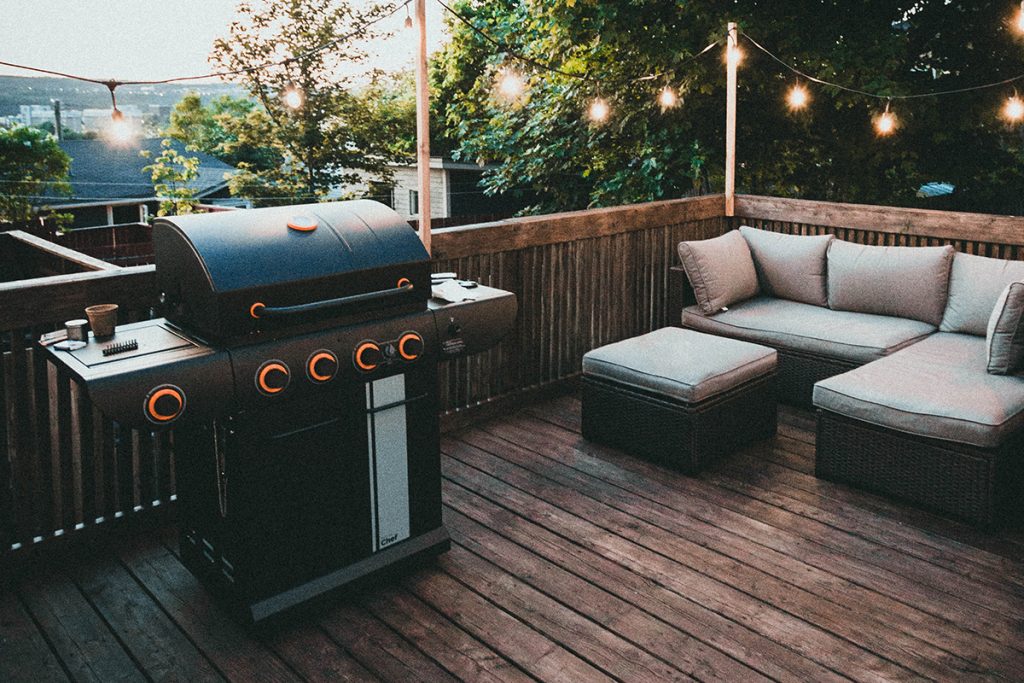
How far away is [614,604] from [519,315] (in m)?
→ 2.06

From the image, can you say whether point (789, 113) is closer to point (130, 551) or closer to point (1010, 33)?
point (1010, 33)

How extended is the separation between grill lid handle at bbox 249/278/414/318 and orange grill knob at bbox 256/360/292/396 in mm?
142

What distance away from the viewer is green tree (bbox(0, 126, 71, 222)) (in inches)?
875

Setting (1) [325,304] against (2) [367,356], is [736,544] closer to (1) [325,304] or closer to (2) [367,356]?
(2) [367,356]

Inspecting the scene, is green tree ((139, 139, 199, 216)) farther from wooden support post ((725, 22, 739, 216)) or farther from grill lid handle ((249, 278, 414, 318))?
grill lid handle ((249, 278, 414, 318))

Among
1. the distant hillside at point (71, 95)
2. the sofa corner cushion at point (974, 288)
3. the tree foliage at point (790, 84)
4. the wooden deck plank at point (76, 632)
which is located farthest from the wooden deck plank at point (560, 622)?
the distant hillside at point (71, 95)

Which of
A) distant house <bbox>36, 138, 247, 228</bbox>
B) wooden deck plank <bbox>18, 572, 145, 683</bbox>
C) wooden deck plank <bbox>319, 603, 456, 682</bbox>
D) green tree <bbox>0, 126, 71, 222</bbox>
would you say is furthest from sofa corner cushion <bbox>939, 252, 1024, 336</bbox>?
distant house <bbox>36, 138, 247, 228</bbox>

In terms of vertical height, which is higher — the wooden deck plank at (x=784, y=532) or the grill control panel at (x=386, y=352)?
the grill control panel at (x=386, y=352)

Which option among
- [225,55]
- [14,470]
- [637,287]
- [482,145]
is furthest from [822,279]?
[225,55]

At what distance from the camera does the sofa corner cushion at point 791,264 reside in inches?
200

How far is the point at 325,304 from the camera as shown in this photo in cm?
267

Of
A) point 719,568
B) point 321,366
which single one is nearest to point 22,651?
point 321,366

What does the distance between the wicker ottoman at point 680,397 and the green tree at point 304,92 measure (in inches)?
569

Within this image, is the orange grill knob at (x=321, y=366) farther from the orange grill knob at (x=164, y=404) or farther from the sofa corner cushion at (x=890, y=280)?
the sofa corner cushion at (x=890, y=280)
